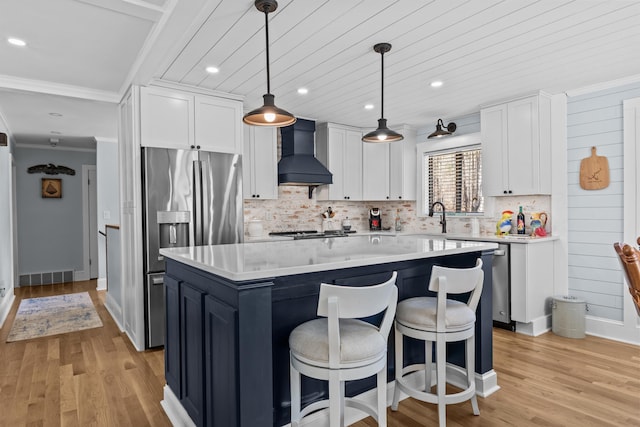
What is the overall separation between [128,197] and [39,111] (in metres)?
1.93

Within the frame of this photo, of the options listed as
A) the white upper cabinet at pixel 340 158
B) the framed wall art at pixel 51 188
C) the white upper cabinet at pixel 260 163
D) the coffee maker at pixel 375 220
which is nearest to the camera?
the white upper cabinet at pixel 260 163

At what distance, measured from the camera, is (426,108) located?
464 centimetres

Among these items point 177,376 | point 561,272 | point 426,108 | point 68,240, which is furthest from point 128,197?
point 561,272

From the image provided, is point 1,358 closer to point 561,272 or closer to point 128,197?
point 128,197

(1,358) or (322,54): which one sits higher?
(322,54)

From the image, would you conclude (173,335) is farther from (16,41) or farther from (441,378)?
(16,41)

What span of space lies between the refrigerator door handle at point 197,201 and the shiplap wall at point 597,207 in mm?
3799

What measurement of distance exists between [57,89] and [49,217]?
391 centimetres

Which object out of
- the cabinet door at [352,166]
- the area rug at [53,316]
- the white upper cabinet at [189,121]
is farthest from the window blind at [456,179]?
the area rug at [53,316]

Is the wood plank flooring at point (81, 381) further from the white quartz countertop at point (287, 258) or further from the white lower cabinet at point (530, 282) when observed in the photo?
the white lower cabinet at point (530, 282)

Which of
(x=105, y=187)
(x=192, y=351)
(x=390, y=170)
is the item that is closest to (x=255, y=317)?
(x=192, y=351)

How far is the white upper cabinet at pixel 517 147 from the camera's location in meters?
4.02

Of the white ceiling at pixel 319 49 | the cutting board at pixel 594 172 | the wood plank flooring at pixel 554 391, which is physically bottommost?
the wood plank flooring at pixel 554 391

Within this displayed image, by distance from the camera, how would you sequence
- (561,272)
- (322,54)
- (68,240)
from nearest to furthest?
(322,54), (561,272), (68,240)
